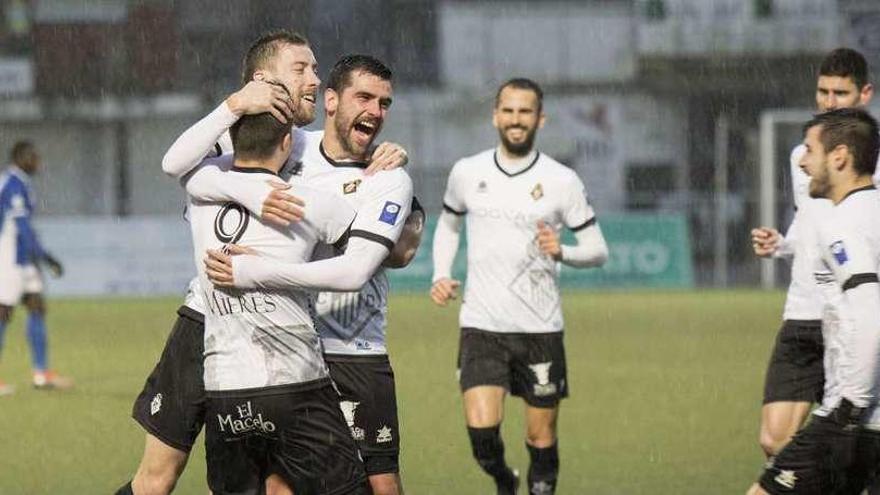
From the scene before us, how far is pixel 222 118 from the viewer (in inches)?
229

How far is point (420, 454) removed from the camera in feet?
37.6

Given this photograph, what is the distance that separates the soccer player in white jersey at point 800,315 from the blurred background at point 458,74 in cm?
2977

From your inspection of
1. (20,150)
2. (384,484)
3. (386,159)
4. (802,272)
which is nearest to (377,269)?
(386,159)

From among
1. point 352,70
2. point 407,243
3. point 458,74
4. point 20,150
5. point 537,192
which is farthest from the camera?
point 458,74

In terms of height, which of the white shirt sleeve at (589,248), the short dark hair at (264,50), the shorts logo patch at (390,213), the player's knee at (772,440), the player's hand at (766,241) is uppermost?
the short dark hair at (264,50)

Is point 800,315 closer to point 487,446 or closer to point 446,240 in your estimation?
point 487,446

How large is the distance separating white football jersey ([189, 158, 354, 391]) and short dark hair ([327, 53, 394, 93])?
1.07 meters

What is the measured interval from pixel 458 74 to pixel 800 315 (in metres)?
34.9

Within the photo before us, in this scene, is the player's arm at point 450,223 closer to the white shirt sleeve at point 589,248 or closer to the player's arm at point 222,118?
the white shirt sleeve at point 589,248

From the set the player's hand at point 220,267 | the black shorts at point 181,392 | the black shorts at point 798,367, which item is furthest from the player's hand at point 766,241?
the player's hand at point 220,267

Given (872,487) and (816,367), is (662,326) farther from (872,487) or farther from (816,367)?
(872,487)

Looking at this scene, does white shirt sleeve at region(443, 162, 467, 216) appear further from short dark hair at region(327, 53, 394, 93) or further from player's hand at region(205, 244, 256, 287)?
player's hand at region(205, 244, 256, 287)

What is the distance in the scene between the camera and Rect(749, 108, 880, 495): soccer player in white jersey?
6.25 meters

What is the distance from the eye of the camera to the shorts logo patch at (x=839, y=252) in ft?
20.7
